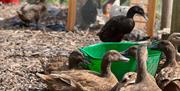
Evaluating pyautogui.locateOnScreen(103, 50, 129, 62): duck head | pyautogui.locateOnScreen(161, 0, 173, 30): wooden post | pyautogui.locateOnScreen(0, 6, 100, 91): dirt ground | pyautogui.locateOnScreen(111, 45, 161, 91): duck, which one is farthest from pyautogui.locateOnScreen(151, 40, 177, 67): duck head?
pyautogui.locateOnScreen(161, 0, 173, 30): wooden post

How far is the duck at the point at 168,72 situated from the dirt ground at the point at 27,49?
5.96 ft

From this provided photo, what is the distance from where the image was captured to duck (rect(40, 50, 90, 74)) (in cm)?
790

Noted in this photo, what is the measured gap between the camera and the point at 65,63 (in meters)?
8.38

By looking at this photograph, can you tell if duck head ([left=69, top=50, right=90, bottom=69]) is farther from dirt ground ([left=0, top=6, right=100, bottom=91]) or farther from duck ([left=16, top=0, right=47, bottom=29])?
duck ([left=16, top=0, right=47, bottom=29])

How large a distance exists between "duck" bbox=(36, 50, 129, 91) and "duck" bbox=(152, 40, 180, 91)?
58 centimetres

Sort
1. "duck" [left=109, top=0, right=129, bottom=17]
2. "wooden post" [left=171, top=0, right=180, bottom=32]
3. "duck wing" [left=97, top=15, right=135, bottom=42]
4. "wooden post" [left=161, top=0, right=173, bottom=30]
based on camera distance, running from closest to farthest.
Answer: "wooden post" [left=171, top=0, right=180, bottom=32], "duck wing" [left=97, top=15, right=135, bottom=42], "wooden post" [left=161, top=0, right=173, bottom=30], "duck" [left=109, top=0, right=129, bottom=17]

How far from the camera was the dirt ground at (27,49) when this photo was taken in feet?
26.9

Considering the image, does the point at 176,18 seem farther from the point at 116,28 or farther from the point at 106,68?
the point at 106,68

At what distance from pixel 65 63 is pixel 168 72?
1946 mm

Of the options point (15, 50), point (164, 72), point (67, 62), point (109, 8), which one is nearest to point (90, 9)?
point (109, 8)

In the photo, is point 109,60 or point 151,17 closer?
point 109,60

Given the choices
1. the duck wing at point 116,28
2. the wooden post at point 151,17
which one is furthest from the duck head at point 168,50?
the wooden post at point 151,17

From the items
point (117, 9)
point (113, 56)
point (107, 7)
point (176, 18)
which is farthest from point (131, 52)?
point (107, 7)

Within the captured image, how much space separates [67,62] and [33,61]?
1.16 metres
